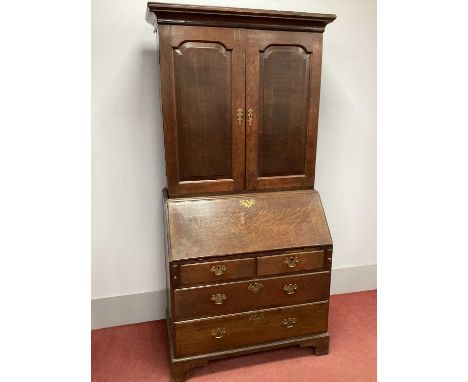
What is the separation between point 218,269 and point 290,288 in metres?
0.45

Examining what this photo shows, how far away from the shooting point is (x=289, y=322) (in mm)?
2086

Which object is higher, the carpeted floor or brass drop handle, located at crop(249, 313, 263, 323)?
brass drop handle, located at crop(249, 313, 263, 323)

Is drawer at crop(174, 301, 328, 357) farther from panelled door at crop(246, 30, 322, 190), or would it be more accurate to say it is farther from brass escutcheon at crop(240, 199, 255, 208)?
panelled door at crop(246, 30, 322, 190)

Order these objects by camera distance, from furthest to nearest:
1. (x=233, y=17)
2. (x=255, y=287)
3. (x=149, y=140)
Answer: (x=149, y=140), (x=255, y=287), (x=233, y=17)

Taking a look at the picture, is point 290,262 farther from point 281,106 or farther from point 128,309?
point 128,309

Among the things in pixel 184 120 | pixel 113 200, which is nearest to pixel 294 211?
pixel 184 120

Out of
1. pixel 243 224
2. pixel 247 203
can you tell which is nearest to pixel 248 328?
pixel 243 224

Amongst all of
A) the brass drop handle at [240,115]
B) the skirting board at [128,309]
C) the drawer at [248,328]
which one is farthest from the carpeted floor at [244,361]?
the brass drop handle at [240,115]

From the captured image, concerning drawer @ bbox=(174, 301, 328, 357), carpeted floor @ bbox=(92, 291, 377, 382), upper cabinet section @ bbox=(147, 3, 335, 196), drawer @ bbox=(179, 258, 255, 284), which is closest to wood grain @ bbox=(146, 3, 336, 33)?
upper cabinet section @ bbox=(147, 3, 335, 196)

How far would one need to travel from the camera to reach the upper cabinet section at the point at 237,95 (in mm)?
1768

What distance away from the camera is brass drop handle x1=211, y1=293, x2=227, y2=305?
A: 1918 millimetres

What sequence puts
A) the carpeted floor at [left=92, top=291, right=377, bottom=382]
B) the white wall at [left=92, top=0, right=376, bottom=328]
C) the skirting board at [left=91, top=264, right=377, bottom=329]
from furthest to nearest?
the skirting board at [left=91, top=264, right=377, bottom=329] < the white wall at [left=92, top=0, right=376, bottom=328] < the carpeted floor at [left=92, top=291, right=377, bottom=382]

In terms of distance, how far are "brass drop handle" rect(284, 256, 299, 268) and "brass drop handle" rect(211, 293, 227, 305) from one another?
393mm

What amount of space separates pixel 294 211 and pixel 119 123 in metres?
1.22
